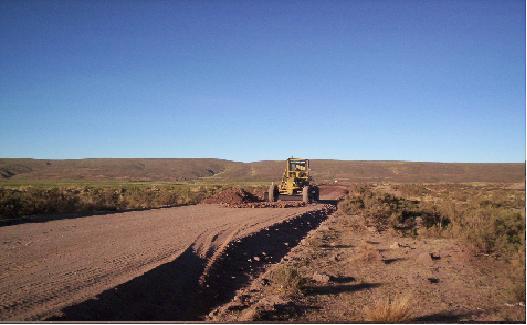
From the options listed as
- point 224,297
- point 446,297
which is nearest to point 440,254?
point 446,297

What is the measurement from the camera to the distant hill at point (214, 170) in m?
128

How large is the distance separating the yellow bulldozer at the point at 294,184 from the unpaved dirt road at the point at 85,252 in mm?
13545

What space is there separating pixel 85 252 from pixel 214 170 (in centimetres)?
16287

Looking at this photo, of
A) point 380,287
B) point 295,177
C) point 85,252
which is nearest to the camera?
point 380,287

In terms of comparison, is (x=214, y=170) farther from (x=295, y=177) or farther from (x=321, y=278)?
(x=321, y=278)

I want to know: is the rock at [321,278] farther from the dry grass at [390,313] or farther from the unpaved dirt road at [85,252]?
the unpaved dirt road at [85,252]

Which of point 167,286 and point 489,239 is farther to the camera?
point 489,239

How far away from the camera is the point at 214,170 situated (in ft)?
571

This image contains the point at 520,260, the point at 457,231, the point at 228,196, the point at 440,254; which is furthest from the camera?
the point at 228,196

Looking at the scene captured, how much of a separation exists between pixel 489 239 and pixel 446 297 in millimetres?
5531

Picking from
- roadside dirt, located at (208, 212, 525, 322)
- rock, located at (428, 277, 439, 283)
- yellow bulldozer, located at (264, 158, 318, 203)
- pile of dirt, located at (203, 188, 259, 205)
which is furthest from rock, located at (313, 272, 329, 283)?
yellow bulldozer, located at (264, 158, 318, 203)

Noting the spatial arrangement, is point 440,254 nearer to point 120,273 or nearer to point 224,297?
point 224,297

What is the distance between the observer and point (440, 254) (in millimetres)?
13484

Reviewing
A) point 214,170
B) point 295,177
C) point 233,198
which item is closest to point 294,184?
point 295,177
